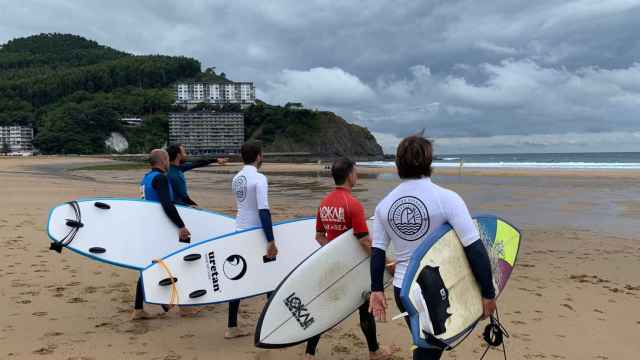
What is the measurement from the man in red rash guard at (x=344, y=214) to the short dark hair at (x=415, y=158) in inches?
31.9

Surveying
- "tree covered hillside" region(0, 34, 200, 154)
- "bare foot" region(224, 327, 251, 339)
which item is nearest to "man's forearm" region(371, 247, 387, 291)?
"bare foot" region(224, 327, 251, 339)

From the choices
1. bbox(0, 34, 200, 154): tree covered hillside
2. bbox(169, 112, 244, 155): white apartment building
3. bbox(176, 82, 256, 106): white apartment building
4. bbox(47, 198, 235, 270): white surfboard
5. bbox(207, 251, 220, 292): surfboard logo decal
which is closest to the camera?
bbox(207, 251, 220, 292): surfboard logo decal

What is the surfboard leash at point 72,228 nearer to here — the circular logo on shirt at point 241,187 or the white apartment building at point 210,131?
the circular logo on shirt at point 241,187

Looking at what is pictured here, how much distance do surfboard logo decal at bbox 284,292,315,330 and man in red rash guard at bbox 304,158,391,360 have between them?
17cm

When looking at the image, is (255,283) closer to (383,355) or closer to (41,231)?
(383,355)

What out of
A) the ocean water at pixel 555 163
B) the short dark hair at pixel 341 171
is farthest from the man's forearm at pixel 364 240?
the ocean water at pixel 555 163

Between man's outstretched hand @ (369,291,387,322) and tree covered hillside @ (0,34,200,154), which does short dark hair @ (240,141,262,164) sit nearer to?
man's outstretched hand @ (369,291,387,322)

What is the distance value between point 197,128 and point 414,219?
124 metres

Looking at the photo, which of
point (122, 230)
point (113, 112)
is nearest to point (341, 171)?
point (122, 230)

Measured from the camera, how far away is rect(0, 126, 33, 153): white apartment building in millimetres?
108438

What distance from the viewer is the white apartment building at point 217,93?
149625 mm

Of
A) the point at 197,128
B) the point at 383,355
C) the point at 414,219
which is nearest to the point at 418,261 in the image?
the point at 414,219

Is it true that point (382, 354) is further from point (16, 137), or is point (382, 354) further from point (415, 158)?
point (16, 137)

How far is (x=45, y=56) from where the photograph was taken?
172000 mm
